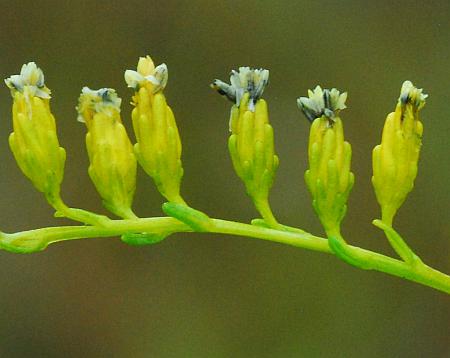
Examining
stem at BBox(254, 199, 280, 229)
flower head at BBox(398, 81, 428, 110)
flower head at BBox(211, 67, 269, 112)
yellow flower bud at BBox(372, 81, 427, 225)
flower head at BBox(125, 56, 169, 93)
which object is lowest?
stem at BBox(254, 199, 280, 229)

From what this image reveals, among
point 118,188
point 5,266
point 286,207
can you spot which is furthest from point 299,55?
point 118,188

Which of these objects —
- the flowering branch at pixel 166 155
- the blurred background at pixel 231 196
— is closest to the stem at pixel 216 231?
the flowering branch at pixel 166 155

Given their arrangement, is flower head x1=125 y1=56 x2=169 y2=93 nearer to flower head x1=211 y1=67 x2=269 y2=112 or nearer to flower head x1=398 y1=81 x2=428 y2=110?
flower head x1=211 y1=67 x2=269 y2=112

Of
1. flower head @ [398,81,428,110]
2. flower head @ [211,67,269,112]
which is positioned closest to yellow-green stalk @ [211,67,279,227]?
flower head @ [211,67,269,112]

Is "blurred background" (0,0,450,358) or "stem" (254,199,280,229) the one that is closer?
"stem" (254,199,280,229)

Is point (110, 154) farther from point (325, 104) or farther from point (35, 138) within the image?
point (325, 104)
